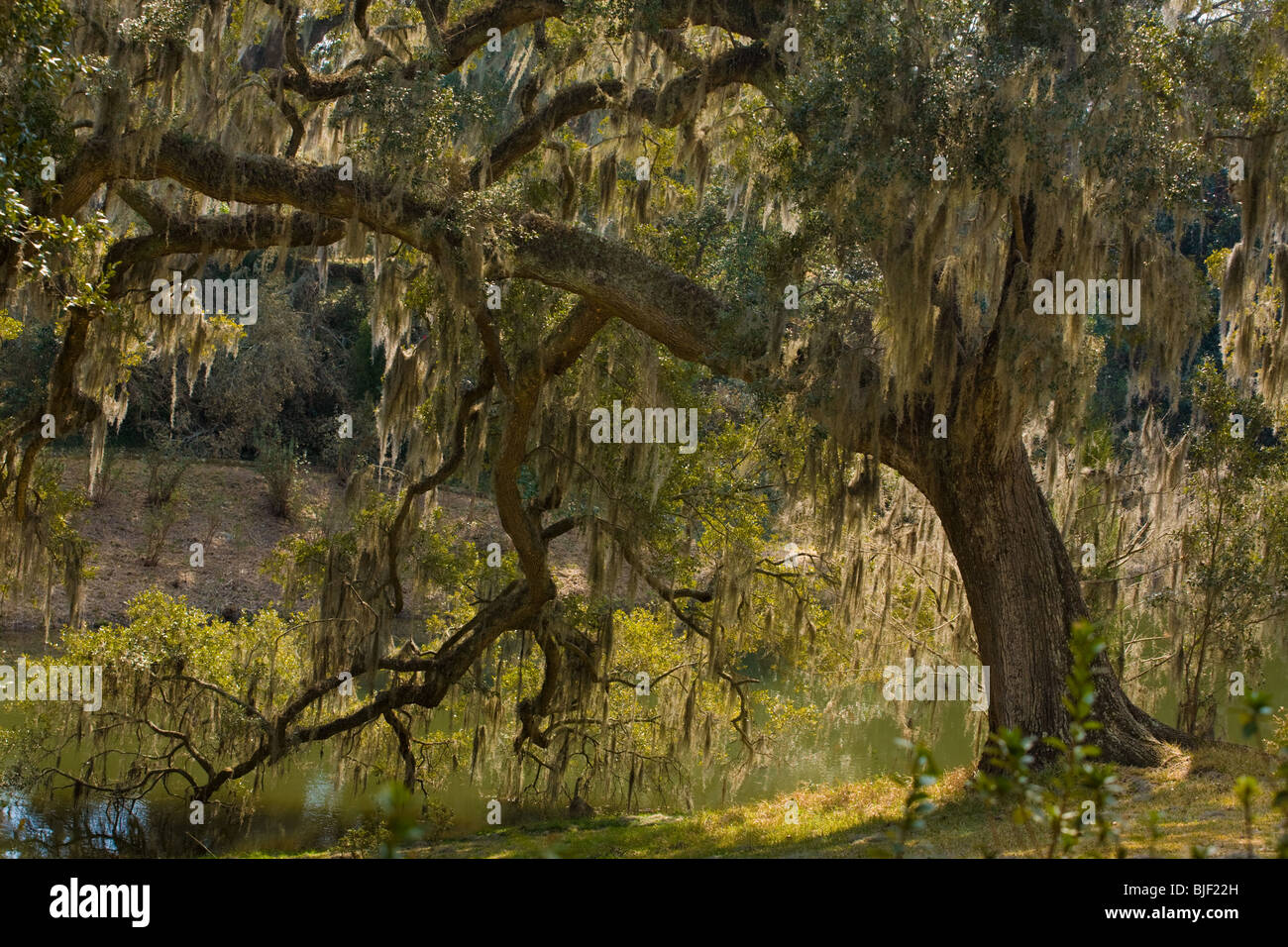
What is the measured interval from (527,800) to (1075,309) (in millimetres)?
8059

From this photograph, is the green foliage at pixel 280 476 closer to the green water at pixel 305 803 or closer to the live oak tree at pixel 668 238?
the green water at pixel 305 803

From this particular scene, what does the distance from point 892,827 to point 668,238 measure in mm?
6965

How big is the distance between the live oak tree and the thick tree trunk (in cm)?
2

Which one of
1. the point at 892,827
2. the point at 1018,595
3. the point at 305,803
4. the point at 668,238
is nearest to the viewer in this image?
the point at 892,827

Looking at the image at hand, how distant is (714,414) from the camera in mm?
13648

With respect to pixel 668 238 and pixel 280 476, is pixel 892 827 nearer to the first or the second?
pixel 668 238

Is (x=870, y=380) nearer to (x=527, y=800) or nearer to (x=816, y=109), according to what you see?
(x=816, y=109)

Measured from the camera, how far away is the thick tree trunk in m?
8.19

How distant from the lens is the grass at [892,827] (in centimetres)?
598

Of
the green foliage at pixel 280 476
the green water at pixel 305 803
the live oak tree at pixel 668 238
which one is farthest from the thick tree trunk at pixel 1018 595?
the green foliage at pixel 280 476

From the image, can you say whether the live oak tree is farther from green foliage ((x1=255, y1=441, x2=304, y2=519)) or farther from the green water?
green foliage ((x1=255, y1=441, x2=304, y2=519))

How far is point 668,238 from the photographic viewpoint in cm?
1119

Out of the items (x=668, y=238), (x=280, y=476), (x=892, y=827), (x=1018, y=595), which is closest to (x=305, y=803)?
(x=668, y=238)

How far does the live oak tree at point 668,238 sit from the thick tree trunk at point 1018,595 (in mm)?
23
